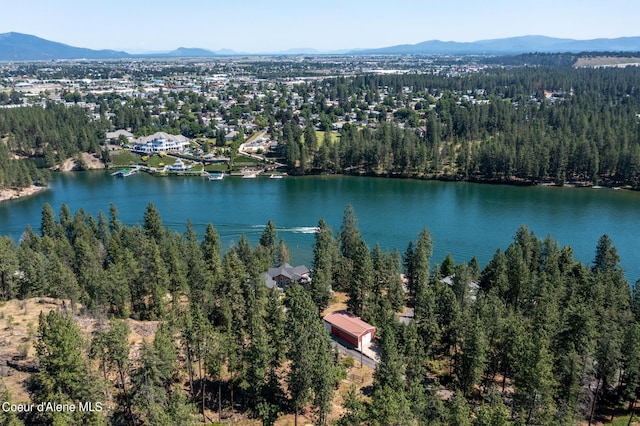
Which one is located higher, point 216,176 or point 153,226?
point 153,226

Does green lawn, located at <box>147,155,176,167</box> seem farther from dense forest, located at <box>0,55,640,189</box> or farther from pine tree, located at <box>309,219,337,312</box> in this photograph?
pine tree, located at <box>309,219,337,312</box>

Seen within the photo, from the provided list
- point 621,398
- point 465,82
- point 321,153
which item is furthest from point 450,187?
point 465,82

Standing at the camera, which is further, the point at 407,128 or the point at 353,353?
the point at 407,128

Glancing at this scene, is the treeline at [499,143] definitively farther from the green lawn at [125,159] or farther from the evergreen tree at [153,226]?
the evergreen tree at [153,226]

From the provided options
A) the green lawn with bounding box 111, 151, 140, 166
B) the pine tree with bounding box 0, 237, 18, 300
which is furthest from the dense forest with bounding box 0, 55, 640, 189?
the pine tree with bounding box 0, 237, 18, 300

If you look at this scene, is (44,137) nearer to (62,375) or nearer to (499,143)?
(499,143)

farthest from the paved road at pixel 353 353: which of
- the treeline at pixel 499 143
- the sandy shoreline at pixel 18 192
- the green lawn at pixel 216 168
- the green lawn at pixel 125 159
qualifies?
the green lawn at pixel 125 159

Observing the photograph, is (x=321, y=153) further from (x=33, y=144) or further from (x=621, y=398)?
(x=621, y=398)

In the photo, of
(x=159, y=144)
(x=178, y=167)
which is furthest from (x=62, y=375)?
(x=159, y=144)
